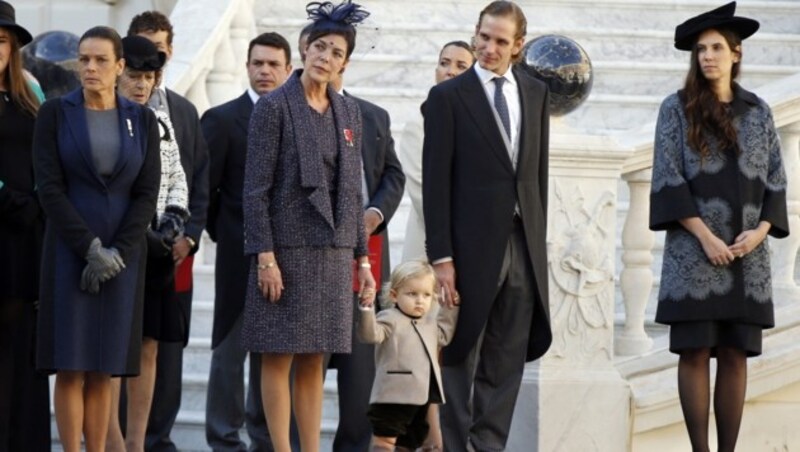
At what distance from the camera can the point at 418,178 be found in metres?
9.41

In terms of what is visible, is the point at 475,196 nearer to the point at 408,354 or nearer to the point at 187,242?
→ the point at 408,354

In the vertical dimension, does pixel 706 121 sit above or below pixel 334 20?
below

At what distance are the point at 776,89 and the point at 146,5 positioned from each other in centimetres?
664

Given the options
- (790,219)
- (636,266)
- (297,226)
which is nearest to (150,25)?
(297,226)

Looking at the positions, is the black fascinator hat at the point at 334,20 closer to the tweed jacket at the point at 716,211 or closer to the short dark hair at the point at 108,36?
the short dark hair at the point at 108,36

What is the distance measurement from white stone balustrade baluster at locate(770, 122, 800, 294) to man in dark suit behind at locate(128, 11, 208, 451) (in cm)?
257

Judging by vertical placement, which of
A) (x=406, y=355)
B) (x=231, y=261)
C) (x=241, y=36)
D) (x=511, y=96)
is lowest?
(x=406, y=355)

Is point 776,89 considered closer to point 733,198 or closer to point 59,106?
point 733,198

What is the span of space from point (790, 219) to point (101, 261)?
3288mm

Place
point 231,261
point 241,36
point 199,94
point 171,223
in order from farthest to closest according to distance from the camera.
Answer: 1. point 241,36
2. point 199,94
3. point 231,261
4. point 171,223

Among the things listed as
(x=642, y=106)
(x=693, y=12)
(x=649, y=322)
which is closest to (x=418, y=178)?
(x=649, y=322)

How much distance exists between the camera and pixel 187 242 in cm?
896

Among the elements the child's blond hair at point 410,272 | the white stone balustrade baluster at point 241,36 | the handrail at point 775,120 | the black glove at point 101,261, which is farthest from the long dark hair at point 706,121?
the white stone balustrade baluster at point 241,36

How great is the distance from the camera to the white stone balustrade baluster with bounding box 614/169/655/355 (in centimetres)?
977
